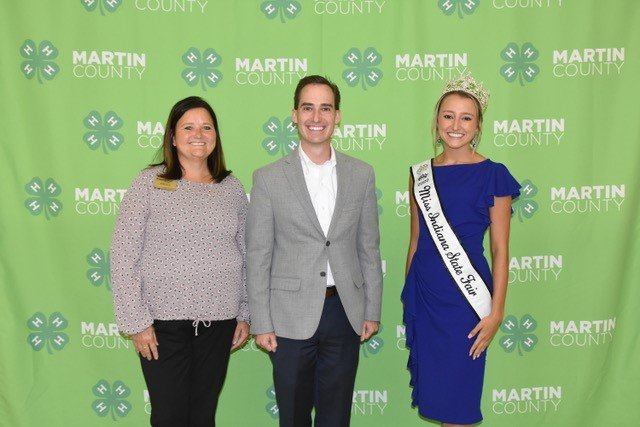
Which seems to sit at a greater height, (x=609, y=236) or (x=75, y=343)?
(x=609, y=236)

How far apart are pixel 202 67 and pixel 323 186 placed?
0.98 meters

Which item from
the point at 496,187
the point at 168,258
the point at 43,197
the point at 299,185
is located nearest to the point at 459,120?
the point at 496,187

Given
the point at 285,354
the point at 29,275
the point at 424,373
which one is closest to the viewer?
the point at 285,354

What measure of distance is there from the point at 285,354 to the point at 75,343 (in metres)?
1.25

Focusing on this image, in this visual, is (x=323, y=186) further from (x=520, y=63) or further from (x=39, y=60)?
(x=39, y=60)

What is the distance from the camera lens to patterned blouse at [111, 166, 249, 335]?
1769 millimetres

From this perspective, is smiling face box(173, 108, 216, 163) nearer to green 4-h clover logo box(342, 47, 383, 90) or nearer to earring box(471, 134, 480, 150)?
green 4-h clover logo box(342, 47, 383, 90)

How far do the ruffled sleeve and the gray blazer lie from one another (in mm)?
452

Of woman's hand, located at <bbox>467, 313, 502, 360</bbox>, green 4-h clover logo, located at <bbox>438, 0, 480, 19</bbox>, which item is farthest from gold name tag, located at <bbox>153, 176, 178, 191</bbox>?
green 4-h clover logo, located at <bbox>438, 0, 480, 19</bbox>

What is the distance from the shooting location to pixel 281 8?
2.44m

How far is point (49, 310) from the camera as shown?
249 cm

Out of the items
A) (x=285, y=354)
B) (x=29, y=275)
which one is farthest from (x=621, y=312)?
(x=29, y=275)

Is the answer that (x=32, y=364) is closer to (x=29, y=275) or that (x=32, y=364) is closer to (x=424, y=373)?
(x=29, y=275)

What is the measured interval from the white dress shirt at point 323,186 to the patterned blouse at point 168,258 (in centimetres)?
33
